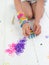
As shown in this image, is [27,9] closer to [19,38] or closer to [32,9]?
[32,9]

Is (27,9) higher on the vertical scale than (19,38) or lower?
higher

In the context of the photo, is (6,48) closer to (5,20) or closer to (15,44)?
(15,44)

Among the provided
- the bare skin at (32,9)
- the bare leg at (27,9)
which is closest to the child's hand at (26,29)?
the bare skin at (32,9)

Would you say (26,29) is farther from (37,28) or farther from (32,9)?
(32,9)

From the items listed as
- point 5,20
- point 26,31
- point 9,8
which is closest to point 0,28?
point 5,20

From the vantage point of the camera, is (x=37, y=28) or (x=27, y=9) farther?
(x=27, y=9)

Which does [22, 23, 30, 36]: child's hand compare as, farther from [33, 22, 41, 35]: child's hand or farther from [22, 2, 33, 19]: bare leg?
[22, 2, 33, 19]: bare leg

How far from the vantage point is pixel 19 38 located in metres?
1.22

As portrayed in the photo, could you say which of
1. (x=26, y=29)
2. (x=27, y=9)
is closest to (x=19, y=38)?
(x=26, y=29)

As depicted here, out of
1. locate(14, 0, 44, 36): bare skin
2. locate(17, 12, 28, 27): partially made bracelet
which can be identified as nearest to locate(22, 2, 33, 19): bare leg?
locate(14, 0, 44, 36): bare skin

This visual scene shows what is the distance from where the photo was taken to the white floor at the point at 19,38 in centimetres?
103

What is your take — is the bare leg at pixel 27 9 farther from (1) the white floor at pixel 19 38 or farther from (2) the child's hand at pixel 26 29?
(2) the child's hand at pixel 26 29

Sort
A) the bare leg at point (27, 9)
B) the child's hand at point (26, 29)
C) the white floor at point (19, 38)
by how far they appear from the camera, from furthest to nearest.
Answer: the bare leg at point (27, 9) < the child's hand at point (26, 29) < the white floor at point (19, 38)

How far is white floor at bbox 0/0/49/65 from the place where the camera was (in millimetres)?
1030
